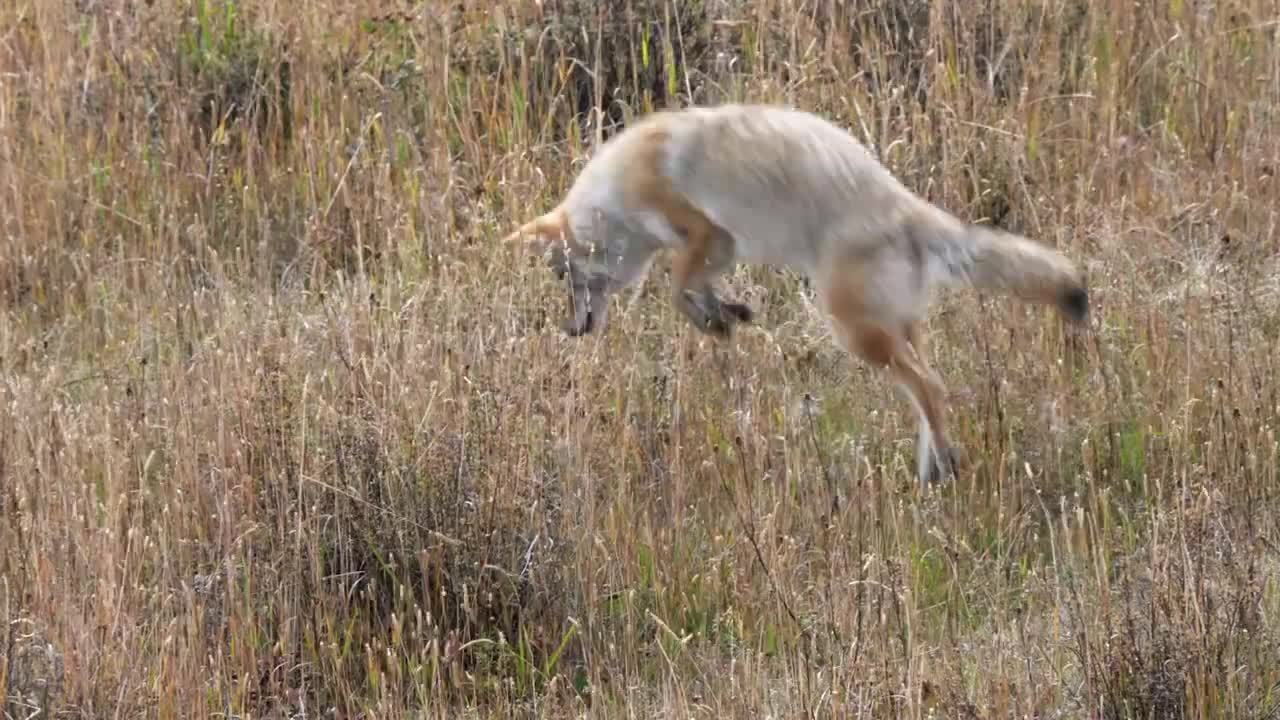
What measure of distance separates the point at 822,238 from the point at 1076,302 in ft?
2.47

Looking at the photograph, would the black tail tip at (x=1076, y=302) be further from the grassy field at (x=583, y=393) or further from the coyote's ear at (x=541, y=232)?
the coyote's ear at (x=541, y=232)

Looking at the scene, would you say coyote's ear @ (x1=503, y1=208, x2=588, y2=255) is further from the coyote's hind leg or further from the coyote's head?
the coyote's hind leg

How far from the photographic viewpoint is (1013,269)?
5375mm

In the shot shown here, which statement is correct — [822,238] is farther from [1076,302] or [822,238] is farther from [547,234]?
[547,234]

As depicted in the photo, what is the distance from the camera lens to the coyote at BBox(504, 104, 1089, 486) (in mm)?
5387

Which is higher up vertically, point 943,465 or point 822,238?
point 822,238

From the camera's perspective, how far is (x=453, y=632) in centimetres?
426

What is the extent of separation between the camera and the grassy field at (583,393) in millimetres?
4113

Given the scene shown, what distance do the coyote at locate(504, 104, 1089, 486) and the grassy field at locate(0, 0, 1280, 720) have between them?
0.18m

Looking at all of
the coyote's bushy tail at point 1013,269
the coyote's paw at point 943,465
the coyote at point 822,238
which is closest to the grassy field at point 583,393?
the coyote's paw at point 943,465

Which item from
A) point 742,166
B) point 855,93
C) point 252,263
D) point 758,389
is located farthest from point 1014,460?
point 252,263

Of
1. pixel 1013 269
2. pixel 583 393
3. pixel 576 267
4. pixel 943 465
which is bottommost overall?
pixel 943 465

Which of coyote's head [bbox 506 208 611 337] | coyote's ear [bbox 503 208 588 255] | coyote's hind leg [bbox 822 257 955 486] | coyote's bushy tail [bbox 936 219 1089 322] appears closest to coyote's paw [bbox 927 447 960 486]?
coyote's hind leg [bbox 822 257 955 486]

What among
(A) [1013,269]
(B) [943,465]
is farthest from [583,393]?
(A) [1013,269]
